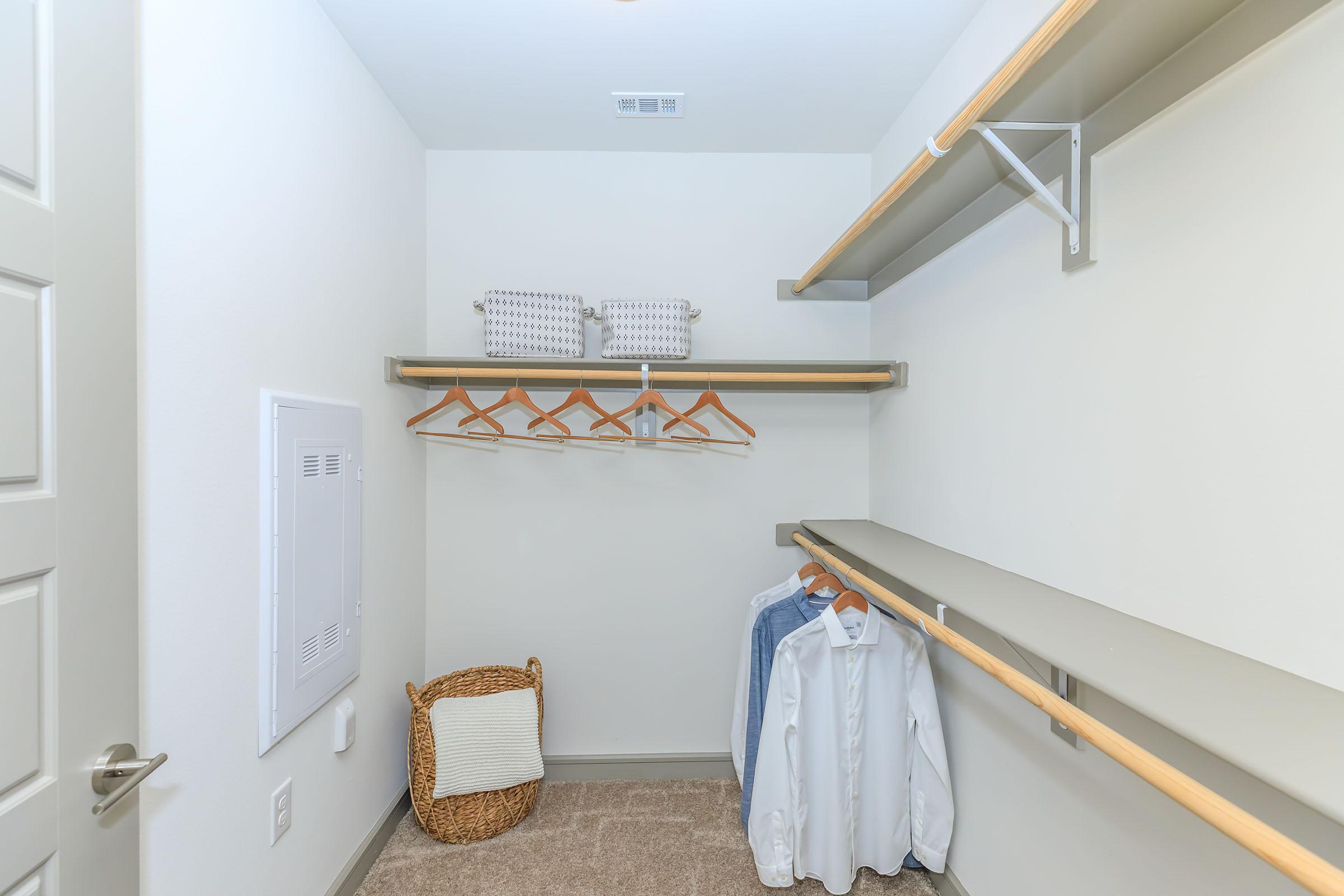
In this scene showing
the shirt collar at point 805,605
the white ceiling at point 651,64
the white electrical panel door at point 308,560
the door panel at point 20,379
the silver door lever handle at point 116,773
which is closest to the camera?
the door panel at point 20,379

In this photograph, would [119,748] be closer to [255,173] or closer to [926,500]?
[255,173]

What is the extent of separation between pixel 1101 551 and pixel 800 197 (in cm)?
174

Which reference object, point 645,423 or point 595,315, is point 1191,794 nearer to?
point 645,423

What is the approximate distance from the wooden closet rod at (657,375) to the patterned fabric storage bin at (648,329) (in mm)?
71

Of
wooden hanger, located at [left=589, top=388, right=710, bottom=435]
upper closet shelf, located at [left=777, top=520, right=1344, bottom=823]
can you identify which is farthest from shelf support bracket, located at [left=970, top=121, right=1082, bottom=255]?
wooden hanger, located at [left=589, top=388, right=710, bottom=435]

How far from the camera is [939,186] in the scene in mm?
1455

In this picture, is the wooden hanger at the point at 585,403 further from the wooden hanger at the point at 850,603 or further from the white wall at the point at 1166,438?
the white wall at the point at 1166,438

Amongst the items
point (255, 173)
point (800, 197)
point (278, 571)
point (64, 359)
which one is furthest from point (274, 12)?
point (800, 197)

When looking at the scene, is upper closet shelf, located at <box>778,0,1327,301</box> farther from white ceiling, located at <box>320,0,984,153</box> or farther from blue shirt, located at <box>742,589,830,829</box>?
blue shirt, located at <box>742,589,830,829</box>

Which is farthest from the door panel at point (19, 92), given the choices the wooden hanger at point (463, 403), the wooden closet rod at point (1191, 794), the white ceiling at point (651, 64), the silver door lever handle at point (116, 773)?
the wooden closet rod at point (1191, 794)

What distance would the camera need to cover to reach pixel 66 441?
879 mm

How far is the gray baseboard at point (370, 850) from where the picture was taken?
172 centimetres

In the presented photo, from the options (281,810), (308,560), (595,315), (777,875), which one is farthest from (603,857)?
(595,315)

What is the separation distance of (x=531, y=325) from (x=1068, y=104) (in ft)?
5.21
